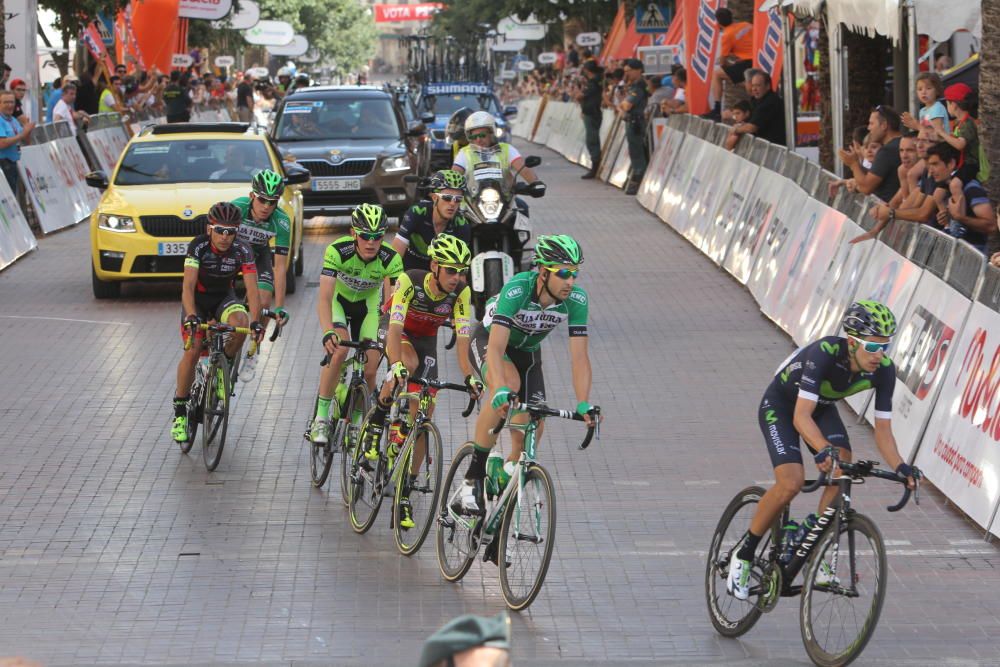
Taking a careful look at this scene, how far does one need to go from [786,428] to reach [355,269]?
11.8 feet

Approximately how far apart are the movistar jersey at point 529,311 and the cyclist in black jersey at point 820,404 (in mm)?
1124

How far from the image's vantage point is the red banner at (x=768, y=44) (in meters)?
23.3

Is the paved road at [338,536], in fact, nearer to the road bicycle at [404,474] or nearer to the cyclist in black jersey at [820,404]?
the road bicycle at [404,474]

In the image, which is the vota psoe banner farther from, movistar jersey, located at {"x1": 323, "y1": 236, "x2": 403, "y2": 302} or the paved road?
movistar jersey, located at {"x1": 323, "y1": 236, "x2": 403, "y2": 302}

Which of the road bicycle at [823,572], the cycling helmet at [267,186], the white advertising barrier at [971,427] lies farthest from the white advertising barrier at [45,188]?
the road bicycle at [823,572]

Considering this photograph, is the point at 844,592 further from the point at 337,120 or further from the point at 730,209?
the point at 337,120

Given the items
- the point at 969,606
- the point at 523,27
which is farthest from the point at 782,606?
the point at 523,27

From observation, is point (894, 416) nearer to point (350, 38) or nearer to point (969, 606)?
point (969, 606)

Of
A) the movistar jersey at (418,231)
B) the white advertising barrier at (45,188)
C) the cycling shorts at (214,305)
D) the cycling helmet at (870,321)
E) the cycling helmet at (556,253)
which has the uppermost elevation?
the cycling helmet at (870,321)

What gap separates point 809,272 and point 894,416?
Result: 13.7ft

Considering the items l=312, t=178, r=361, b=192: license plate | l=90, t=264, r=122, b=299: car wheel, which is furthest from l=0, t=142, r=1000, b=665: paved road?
l=312, t=178, r=361, b=192: license plate

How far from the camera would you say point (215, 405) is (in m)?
11.4

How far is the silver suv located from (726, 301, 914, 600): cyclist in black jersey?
57.8 feet

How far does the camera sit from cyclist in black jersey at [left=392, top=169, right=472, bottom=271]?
12523 millimetres
